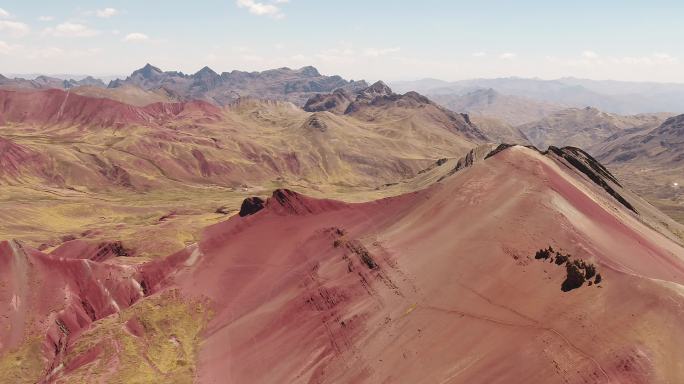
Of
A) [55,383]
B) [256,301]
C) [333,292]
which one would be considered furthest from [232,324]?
[55,383]

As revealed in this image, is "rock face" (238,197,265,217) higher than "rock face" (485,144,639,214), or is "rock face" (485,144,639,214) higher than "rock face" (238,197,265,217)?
"rock face" (485,144,639,214)

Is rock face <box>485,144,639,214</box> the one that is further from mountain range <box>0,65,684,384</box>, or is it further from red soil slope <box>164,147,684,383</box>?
red soil slope <box>164,147,684,383</box>

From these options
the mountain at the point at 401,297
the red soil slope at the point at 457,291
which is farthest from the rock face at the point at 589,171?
the red soil slope at the point at 457,291

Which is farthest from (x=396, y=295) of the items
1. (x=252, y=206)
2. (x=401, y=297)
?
(x=252, y=206)

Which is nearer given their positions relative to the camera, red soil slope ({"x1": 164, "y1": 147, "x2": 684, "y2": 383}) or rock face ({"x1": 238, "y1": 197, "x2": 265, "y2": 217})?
red soil slope ({"x1": 164, "y1": 147, "x2": 684, "y2": 383})

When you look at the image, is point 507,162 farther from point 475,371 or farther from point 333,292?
point 475,371

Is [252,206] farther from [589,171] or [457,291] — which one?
[589,171]

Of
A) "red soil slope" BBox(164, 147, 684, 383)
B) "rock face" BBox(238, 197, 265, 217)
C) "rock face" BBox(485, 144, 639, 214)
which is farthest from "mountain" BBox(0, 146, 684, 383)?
"rock face" BBox(238, 197, 265, 217)

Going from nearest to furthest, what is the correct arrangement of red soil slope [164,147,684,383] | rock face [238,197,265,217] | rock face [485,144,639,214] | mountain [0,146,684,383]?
red soil slope [164,147,684,383] → mountain [0,146,684,383] → rock face [485,144,639,214] → rock face [238,197,265,217]

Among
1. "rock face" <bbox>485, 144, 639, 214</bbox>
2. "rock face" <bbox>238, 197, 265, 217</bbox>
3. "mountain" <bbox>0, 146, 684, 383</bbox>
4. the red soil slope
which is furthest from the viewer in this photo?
"rock face" <bbox>238, 197, 265, 217</bbox>
